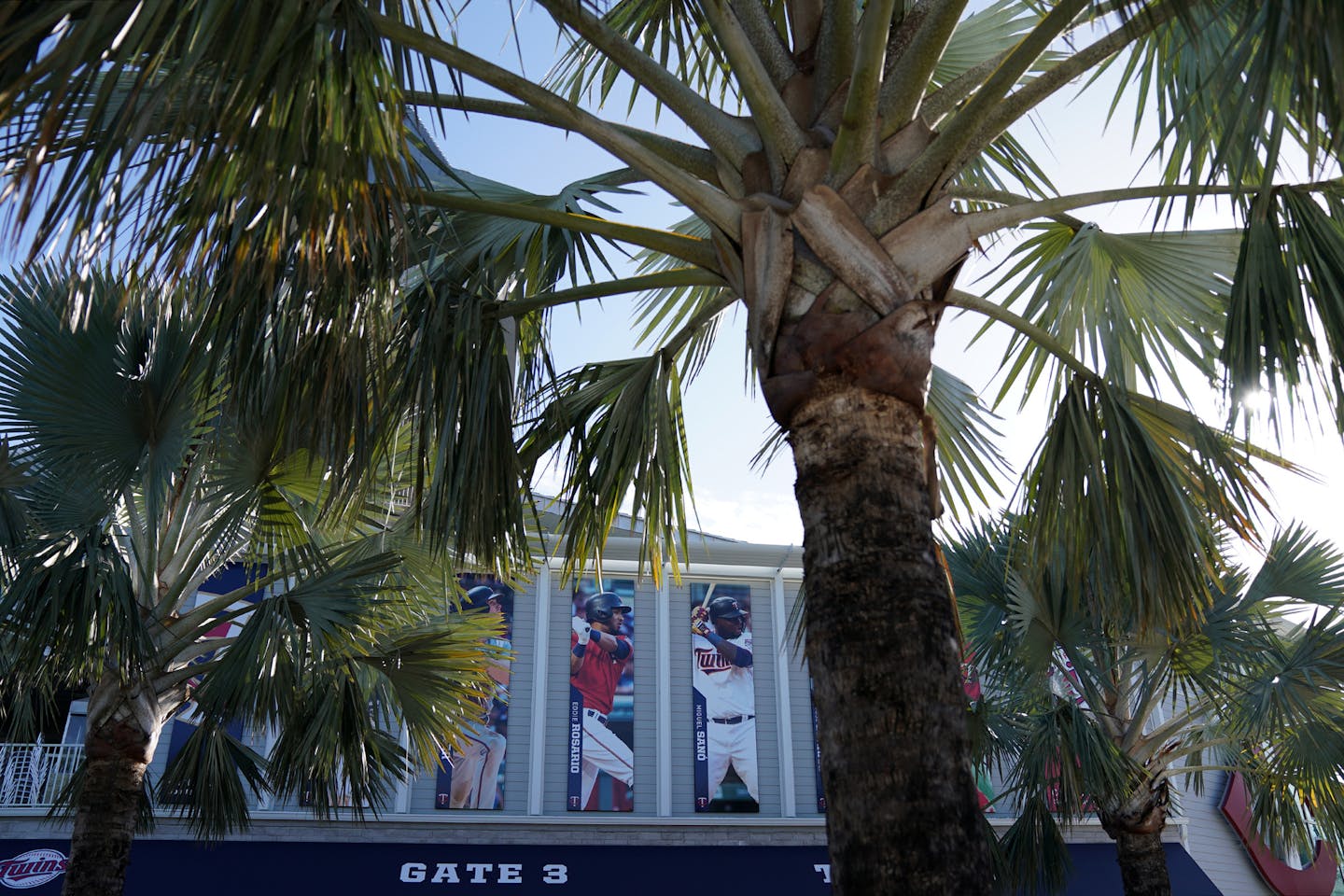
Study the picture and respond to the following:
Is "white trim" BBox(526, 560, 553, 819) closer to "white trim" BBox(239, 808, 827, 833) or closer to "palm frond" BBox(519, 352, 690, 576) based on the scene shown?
"white trim" BBox(239, 808, 827, 833)

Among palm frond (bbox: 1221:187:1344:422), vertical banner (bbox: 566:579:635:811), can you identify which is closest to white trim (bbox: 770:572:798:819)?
vertical banner (bbox: 566:579:635:811)

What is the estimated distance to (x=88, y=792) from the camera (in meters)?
7.20

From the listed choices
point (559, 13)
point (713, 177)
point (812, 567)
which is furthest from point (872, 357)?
point (559, 13)

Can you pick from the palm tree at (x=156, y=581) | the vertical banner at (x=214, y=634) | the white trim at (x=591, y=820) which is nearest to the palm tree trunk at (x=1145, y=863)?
the palm tree at (x=156, y=581)

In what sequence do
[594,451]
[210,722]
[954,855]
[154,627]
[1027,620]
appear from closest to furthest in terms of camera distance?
[954,855], [594,451], [210,722], [154,627], [1027,620]

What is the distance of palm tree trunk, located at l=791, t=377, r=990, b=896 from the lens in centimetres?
304

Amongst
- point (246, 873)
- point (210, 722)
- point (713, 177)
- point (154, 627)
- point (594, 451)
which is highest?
point (713, 177)

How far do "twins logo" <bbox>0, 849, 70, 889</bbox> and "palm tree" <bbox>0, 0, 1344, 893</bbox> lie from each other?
33.9 ft

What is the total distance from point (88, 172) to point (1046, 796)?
9415 mm

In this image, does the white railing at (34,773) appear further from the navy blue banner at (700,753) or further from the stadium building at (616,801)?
the navy blue banner at (700,753)

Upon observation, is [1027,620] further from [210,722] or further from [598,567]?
[210,722]

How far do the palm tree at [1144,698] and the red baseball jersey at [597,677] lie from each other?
6.98m

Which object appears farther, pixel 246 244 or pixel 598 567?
pixel 598 567

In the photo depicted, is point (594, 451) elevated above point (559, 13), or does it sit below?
below
